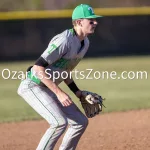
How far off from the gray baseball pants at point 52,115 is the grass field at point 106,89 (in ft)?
11.2

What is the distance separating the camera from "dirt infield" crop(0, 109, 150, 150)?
6.99 m

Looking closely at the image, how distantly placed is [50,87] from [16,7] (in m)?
18.5

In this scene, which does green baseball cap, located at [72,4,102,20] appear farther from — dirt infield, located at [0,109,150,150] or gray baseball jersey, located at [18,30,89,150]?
dirt infield, located at [0,109,150,150]

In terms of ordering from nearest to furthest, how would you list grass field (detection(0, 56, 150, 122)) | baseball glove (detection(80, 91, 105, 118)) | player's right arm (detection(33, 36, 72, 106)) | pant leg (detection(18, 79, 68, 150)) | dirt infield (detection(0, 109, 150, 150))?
player's right arm (detection(33, 36, 72, 106)) < pant leg (detection(18, 79, 68, 150)) < baseball glove (detection(80, 91, 105, 118)) < dirt infield (detection(0, 109, 150, 150)) < grass field (detection(0, 56, 150, 122))

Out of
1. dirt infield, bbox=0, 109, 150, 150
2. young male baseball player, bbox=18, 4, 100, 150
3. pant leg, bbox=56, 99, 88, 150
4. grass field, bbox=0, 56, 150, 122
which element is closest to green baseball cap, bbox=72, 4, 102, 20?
young male baseball player, bbox=18, 4, 100, 150

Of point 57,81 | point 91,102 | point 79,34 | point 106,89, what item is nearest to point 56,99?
point 57,81

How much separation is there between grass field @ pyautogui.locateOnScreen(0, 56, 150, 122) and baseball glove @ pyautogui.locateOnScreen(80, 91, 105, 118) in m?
3.03

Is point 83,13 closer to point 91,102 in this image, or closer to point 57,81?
point 57,81

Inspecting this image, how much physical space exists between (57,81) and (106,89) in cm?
651

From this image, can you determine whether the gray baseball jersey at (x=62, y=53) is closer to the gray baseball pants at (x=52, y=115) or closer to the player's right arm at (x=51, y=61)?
the player's right arm at (x=51, y=61)

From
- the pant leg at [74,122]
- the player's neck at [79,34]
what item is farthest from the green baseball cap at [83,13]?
the pant leg at [74,122]

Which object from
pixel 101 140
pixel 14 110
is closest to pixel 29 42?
pixel 14 110

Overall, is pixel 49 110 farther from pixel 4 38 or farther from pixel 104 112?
pixel 4 38

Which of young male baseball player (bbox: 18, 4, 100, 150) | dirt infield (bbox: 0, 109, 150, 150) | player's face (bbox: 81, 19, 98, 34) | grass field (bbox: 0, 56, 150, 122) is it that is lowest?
grass field (bbox: 0, 56, 150, 122)
